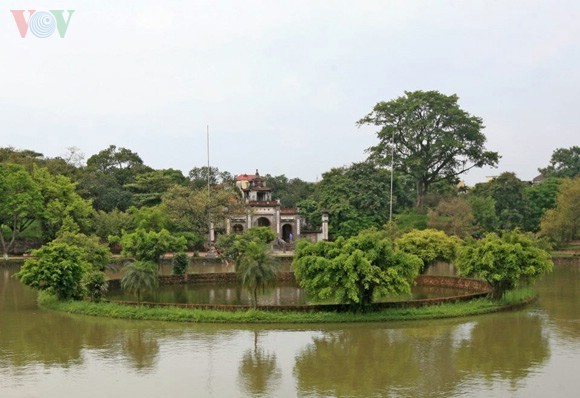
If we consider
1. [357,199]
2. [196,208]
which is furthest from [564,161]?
[196,208]

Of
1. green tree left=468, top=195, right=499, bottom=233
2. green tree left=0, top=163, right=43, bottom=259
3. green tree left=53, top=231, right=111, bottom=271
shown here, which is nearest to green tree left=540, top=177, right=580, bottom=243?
green tree left=468, top=195, right=499, bottom=233

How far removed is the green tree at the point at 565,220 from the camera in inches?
2235

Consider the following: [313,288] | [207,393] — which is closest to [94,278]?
[313,288]

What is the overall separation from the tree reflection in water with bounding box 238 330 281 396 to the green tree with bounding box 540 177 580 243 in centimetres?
4087

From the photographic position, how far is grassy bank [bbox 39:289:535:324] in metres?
27.5

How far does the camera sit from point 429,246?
40.1 m

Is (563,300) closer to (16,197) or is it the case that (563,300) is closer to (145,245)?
(145,245)

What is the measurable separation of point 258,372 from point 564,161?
85.5 metres

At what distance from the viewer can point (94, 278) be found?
3172 centimetres

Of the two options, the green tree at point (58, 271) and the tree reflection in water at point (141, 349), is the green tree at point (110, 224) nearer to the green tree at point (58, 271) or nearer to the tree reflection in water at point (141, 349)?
the green tree at point (58, 271)

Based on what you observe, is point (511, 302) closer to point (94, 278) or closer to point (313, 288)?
point (313, 288)

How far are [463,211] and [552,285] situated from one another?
64.8 feet

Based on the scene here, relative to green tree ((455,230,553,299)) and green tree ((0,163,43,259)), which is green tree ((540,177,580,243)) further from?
green tree ((0,163,43,259))

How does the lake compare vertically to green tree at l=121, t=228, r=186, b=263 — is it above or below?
below
